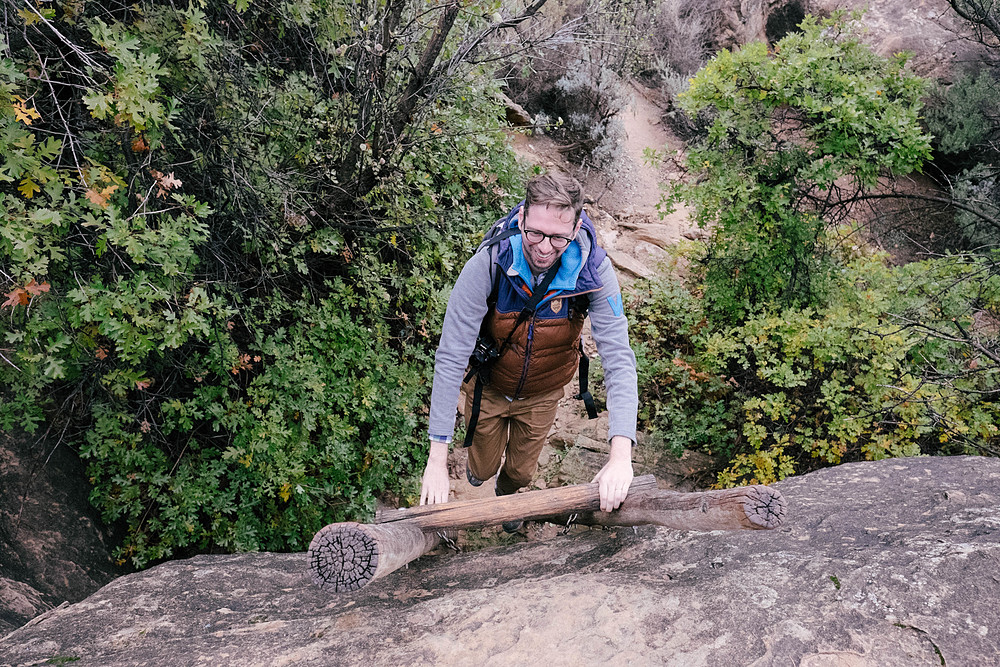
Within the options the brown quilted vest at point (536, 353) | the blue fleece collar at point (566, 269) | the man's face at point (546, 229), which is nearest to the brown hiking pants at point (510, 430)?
the brown quilted vest at point (536, 353)

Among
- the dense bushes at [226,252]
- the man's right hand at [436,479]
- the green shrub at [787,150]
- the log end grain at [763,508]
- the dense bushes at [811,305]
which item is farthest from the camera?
the green shrub at [787,150]

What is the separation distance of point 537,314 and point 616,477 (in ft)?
2.70

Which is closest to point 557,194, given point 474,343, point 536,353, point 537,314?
point 537,314

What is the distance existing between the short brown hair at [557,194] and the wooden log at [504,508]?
117cm

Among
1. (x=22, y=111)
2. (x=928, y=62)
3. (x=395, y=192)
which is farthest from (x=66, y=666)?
(x=928, y=62)

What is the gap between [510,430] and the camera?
382cm

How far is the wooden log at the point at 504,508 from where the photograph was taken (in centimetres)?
259

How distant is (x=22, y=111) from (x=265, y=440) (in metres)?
2.42

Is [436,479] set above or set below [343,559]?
above

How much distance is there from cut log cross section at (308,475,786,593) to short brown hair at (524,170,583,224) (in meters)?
1.18

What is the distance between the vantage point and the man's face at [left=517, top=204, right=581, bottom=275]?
2514 millimetres

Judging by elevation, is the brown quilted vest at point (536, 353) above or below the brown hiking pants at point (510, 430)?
above

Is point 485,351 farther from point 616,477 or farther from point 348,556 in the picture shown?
point 348,556

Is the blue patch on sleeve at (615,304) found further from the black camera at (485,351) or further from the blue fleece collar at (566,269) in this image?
the black camera at (485,351)
